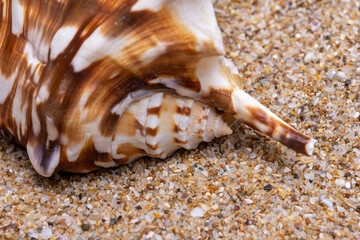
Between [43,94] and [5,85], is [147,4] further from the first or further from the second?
[5,85]

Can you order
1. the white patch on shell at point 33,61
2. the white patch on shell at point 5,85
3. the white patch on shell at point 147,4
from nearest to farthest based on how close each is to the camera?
the white patch on shell at point 147,4 < the white patch on shell at point 33,61 < the white patch on shell at point 5,85

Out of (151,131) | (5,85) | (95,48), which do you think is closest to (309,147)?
(151,131)

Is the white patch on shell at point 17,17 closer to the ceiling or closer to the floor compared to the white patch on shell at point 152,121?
closer to the ceiling

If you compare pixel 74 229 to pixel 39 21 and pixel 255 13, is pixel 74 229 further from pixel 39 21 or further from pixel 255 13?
pixel 255 13

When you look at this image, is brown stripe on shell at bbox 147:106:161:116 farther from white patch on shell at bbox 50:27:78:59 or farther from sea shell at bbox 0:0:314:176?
white patch on shell at bbox 50:27:78:59

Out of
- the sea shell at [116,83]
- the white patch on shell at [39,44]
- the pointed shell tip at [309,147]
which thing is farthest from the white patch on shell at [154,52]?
the pointed shell tip at [309,147]

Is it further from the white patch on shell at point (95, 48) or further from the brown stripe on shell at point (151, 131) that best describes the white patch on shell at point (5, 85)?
the brown stripe on shell at point (151, 131)

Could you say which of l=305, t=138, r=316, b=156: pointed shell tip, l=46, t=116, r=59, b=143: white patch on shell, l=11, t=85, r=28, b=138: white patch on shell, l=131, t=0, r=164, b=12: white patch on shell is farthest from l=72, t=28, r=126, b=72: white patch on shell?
l=305, t=138, r=316, b=156: pointed shell tip
